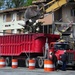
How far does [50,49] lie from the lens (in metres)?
Answer: 29.4

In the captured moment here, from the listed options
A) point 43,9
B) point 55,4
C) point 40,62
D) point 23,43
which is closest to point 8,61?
point 23,43

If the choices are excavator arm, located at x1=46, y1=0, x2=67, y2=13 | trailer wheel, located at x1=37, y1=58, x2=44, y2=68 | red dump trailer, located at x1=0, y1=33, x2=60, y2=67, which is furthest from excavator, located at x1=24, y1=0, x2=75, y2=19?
trailer wheel, located at x1=37, y1=58, x2=44, y2=68

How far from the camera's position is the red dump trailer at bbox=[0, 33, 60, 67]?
31.0 meters

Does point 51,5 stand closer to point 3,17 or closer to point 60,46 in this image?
point 60,46

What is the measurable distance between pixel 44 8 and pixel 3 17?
88.1 feet

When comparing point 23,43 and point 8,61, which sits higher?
point 23,43

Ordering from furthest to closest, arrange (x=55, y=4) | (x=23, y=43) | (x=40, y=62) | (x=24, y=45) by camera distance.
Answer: (x=55, y=4) → (x=23, y=43) → (x=24, y=45) → (x=40, y=62)

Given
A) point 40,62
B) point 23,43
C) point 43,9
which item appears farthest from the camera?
point 43,9

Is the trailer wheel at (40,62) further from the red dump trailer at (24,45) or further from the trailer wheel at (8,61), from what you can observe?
the trailer wheel at (8,61)

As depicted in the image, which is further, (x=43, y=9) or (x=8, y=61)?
(x=8, y=61)

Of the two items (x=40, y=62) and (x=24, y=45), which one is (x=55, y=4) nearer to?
(x=24, y=45)

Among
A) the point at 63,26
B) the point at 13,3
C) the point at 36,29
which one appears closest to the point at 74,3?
the point at 63,26

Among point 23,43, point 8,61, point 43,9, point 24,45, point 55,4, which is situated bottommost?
point 8,61

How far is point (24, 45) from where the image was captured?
32188 mm
